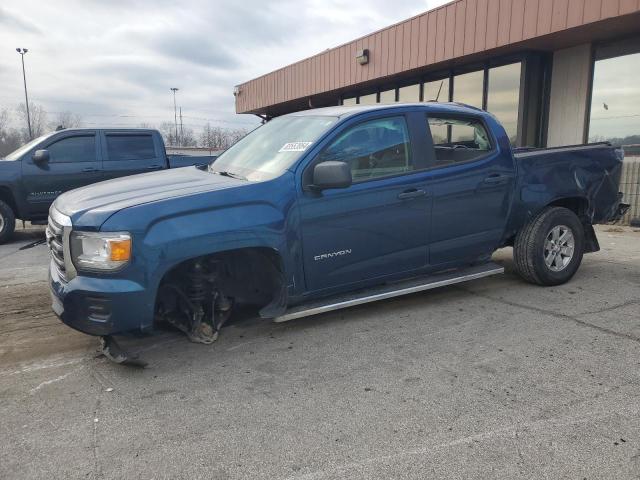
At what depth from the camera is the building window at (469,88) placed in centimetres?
1103

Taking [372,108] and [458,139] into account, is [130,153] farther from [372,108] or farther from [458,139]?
[458,139]

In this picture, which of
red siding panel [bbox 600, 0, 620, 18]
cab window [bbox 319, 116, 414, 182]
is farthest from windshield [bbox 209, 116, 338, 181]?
red siding panel [bbox 600, 0, 620, 18]

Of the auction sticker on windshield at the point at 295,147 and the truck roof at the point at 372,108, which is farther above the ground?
the truck roof at the point at 372,108

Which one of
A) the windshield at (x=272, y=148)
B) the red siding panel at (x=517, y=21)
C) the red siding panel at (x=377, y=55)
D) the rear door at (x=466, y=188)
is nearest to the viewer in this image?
the windshield at (x=272, y=148)

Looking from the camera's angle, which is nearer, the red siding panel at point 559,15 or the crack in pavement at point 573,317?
the crack in pavement at point 573,317

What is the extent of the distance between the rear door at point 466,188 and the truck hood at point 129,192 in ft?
5.88

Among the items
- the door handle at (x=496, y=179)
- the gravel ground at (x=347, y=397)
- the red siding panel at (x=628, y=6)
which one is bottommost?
the gravel ground at (x=347, y=397)

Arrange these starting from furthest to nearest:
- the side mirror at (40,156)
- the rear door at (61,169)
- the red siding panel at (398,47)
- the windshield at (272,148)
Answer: the red siding panel at (398,47)
the rear door at (61,169)
the side mirror at (40,156)
the windshield at (272,148)

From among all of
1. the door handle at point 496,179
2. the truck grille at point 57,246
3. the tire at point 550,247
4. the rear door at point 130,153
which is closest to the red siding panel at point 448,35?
the tire at point 550,247

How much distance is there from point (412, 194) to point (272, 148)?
1258mm

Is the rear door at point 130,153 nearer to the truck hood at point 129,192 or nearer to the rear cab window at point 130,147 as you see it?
the rear cab window at point 130,147

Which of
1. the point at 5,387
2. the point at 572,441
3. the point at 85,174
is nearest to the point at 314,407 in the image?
the point at 572,441

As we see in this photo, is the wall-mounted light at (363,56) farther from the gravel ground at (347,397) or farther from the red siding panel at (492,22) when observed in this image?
the gravel ground at (347,397)

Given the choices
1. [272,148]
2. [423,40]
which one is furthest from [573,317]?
[423,40]
